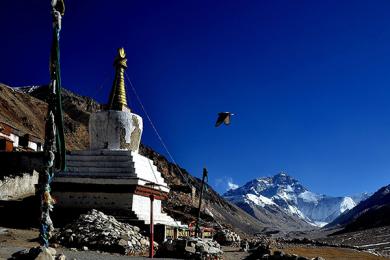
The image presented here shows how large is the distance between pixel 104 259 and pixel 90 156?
29.8 ft

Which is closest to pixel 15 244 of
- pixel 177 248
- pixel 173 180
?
pixel 177 248

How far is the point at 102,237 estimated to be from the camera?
13.7 metres

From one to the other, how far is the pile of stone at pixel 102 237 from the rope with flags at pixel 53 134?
7.00 m

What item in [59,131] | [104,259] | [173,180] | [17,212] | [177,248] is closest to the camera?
[59,131]

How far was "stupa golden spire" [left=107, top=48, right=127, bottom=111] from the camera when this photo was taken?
21.3 m

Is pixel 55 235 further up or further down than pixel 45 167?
further down

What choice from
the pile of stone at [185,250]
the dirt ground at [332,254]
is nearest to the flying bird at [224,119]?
the pile of stone at [185,250]

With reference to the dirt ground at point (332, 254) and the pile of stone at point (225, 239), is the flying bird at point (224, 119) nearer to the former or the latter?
the dirt ground at point (332, 254)

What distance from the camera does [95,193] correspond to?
18.3 metres

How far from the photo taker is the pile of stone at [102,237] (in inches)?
529

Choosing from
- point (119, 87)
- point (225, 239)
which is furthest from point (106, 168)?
point (225, 239)

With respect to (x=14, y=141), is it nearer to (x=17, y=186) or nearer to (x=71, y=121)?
(x=17, y=186)

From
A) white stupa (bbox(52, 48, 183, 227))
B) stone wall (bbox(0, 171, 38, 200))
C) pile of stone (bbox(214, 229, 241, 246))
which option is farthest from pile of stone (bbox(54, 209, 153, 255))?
pile of stone (bbox(214, 229, 241, 246))

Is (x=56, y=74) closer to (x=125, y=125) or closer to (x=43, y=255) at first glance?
(x=43, y=255)
